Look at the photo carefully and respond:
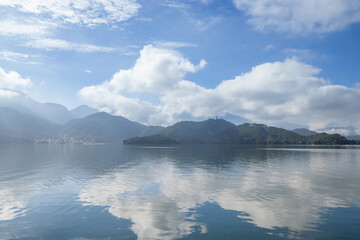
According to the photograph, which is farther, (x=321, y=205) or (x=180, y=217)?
(x=321, y=205)

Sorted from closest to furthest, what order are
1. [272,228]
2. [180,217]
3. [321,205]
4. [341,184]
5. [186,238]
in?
[186,238]
[272,228]
[180,217]
[321,205]
[341,184]

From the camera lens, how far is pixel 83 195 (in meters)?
45.2

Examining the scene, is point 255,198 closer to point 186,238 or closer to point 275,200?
point 275,200

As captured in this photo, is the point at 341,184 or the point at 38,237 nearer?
the point at 38,237

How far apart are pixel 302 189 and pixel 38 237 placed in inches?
1977

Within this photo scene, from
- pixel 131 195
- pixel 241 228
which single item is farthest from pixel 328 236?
pixel 131 195

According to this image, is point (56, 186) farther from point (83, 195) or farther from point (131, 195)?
point (131, 195)

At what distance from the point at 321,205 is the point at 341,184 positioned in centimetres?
2445

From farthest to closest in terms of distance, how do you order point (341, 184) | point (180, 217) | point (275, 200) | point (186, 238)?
point (341, 184), point (275, 200), point (180, 217), point (186, 238)

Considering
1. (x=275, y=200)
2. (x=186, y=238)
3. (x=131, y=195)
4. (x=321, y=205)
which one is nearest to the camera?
(x=186, y=238)

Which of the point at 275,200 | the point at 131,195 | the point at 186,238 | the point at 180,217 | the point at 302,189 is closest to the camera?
the point at 186,238

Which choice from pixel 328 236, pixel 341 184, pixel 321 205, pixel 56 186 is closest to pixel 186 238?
pixel 328 236

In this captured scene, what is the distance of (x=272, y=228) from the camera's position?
2836 cm

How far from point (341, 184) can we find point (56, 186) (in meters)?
69.7
